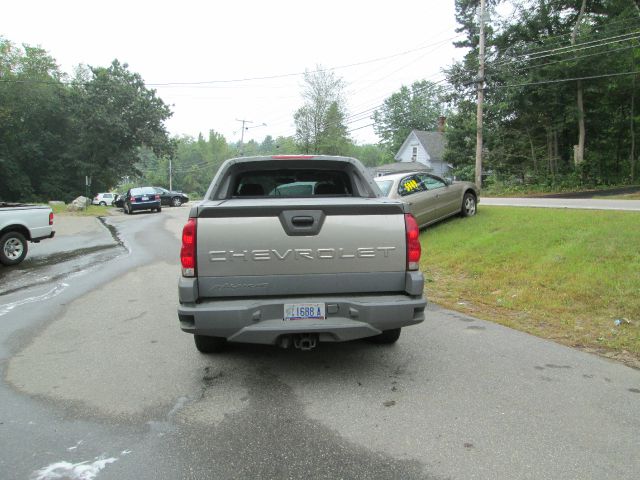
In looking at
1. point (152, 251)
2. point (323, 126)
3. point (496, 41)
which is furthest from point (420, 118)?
point (152, 251)

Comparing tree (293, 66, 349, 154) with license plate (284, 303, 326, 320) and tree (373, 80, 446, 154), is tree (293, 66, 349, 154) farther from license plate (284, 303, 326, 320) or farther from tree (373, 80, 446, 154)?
license plate (284, 303, 326, 320)

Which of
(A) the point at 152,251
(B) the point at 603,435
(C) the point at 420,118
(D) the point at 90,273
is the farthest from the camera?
(C) the point at 420,118

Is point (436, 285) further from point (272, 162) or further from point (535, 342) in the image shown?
point (272, 162)

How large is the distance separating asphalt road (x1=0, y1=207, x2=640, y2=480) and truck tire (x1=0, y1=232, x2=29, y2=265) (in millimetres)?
5543

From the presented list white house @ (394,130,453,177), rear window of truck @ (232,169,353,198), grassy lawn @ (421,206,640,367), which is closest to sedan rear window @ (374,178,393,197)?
grassy lawn @ (421,206,640,367)

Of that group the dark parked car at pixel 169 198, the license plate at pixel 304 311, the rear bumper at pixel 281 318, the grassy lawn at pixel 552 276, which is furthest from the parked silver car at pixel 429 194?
the dark parked car at pixel 169 198

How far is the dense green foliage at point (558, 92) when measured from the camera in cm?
2603

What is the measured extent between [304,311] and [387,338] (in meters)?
1.49

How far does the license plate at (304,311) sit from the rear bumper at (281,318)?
3 cm

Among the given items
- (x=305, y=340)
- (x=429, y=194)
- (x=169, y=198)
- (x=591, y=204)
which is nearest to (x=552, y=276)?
(x=429, y=194)

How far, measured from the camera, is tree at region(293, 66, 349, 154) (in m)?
55.1

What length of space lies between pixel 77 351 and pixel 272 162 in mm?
2820

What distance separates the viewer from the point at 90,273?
941 cm

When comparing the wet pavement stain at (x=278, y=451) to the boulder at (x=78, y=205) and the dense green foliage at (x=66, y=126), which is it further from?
the dense green foliage at (x=66, y=126)
